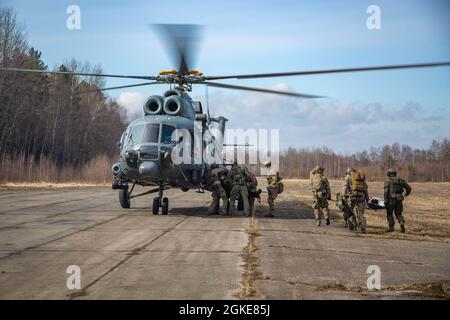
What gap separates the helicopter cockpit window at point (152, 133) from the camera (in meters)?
15.5

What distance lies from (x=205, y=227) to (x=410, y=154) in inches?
3382

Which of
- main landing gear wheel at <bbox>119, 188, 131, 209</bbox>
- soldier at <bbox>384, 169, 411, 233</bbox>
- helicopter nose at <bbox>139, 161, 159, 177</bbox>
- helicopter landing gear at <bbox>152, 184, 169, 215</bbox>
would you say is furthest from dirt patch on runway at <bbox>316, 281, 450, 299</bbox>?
main landing gear wheel at <bbox>119, 188, 131, 209</bbox>

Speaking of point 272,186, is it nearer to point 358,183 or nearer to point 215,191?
point 215,191

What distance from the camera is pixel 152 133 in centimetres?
1563

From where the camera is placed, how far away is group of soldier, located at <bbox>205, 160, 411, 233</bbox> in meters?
13.9

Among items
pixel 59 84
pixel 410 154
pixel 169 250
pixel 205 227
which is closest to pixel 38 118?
pixel 59 84

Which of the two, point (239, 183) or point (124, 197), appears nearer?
point (239, 183)

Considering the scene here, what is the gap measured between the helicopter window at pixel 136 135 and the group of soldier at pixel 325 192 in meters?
3.13

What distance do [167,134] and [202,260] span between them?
761 cm

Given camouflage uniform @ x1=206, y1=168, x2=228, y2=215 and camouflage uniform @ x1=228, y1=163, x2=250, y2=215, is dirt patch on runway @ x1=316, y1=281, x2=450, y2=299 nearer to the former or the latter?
camouflage uniform @ x1=228, y1=163, x2=250, y2=215

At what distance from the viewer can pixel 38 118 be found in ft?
181

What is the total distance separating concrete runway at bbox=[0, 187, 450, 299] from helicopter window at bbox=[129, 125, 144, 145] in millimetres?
2447

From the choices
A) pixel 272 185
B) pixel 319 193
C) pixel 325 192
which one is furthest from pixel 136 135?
pixel 325 192

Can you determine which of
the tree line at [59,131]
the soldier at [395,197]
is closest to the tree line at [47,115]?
the tree line at [59,131]
